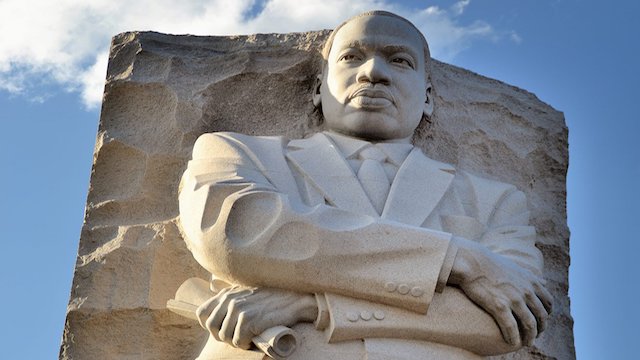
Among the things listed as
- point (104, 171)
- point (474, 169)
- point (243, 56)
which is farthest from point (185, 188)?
point (474, 169)

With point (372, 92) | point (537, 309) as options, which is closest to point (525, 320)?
point (537, 309)

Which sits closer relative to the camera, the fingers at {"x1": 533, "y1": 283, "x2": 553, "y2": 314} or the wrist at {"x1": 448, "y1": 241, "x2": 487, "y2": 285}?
the wrist at {"x1": 448, "y1": 241, "x2": 487, "y2": 285}

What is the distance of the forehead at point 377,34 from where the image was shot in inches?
252

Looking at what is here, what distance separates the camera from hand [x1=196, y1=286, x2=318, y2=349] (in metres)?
5.22

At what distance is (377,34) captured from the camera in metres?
6.41

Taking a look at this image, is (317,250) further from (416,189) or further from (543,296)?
(543,296)

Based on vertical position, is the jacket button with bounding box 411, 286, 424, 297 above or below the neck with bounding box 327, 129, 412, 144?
below

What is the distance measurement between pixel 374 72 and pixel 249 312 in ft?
5.14

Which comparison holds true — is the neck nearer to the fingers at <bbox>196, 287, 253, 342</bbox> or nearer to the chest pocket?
the chest pocket

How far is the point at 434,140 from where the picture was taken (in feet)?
23.0

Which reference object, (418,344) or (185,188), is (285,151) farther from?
(418,344)

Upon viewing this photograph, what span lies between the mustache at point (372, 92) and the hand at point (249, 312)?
1301mm

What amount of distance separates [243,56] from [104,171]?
991 millimetres

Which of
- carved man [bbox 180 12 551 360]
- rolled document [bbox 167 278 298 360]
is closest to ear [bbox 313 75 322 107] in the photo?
carved man [bbox 180 12 551 360]
